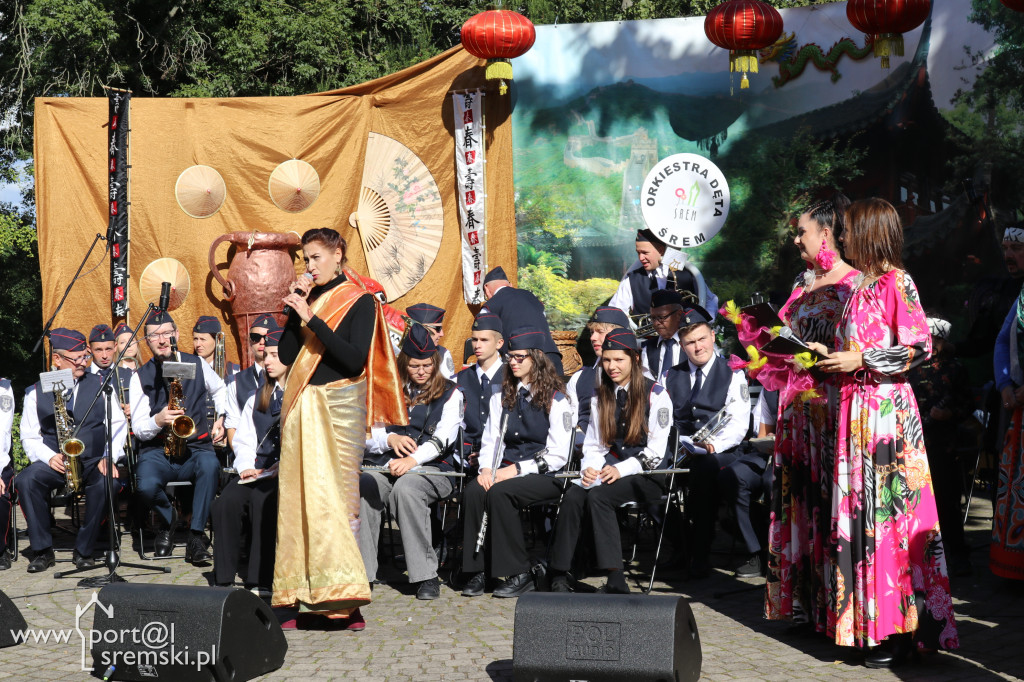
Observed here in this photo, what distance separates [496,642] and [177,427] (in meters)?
3.10

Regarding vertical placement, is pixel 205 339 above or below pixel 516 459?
above

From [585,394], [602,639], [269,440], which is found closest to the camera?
[602,639]

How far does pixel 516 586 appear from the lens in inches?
245

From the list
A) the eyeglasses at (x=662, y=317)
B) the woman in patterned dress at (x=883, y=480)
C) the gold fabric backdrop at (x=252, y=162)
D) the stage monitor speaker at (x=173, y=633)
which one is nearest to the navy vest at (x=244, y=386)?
the eyeglasses at (x=662, y=317)

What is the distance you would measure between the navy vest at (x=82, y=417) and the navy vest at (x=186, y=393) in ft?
1.22

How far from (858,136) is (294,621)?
723cm

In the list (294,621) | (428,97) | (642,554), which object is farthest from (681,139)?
(294,621)

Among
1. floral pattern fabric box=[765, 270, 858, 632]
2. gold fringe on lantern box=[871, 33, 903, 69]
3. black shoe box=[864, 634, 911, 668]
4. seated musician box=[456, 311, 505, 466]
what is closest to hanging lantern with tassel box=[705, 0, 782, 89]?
gold fringe on lantern box=[871, 33, 903, 69]

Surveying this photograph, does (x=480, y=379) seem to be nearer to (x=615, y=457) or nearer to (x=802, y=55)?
(x=615, y=457)

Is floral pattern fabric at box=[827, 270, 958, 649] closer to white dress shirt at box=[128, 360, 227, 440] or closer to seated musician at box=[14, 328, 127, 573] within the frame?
seated musician at box=[14, 328, 127, 573]

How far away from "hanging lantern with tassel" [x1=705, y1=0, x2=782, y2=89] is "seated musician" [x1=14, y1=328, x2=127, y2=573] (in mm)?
5933

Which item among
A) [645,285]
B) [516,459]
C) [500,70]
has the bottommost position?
[516,459]

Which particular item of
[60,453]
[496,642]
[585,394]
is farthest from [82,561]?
[585,394]

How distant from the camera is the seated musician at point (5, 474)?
289 inches
